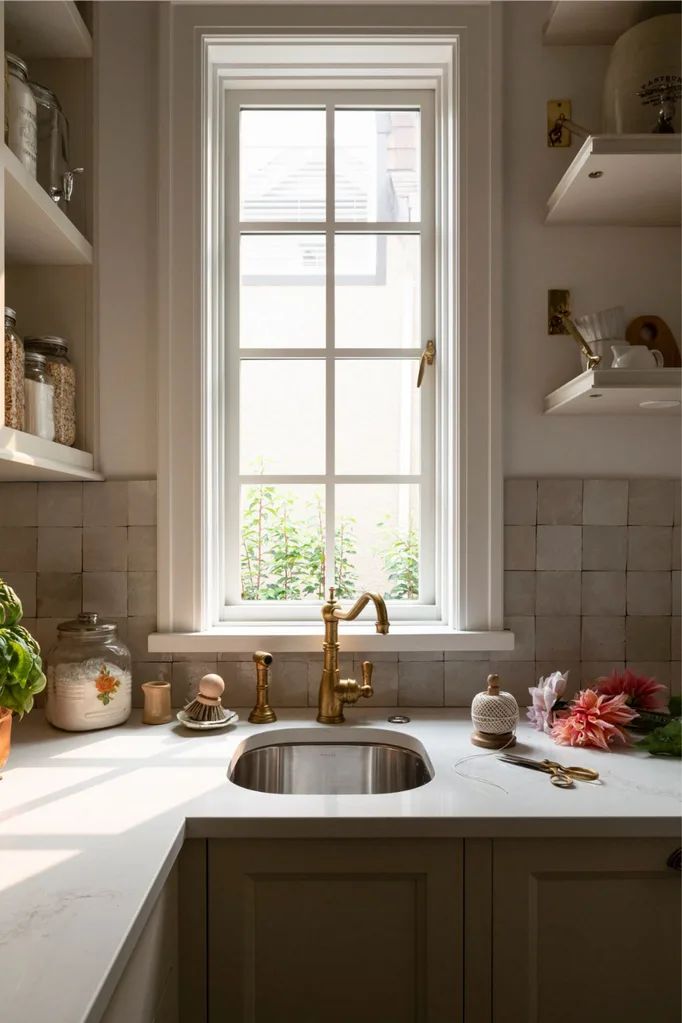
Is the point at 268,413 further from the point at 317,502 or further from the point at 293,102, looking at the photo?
the point at 293,102

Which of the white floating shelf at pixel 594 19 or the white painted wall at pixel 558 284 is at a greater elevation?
the white floating shelf at pixel 594 19

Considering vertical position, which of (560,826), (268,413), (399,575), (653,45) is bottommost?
(560,826)

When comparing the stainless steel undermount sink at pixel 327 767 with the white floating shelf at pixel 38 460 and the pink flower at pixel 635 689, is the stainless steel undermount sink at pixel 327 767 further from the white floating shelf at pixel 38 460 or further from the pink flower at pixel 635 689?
the white floating shelf at pixel 38 460

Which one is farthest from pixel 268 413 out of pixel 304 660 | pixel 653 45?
pixel 653 45

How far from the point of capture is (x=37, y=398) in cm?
141

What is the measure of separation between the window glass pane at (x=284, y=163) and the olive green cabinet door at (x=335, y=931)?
1511mm

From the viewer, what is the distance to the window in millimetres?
1803

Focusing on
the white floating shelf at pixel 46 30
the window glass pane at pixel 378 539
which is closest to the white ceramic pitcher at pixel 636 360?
the window glass pane at pixel 378 539

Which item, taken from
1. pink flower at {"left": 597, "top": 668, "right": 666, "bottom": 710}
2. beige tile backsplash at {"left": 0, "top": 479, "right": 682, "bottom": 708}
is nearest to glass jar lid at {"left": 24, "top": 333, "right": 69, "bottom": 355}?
beige tile backsplash at {"left": 0, "top": 479, "right": 682, "bottom": 708}

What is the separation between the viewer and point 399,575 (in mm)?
1815

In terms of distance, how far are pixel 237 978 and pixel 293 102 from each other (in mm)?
1930

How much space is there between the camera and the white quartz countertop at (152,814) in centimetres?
72

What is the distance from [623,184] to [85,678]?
1.57 meters

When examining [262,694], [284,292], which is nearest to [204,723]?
[262,694]
